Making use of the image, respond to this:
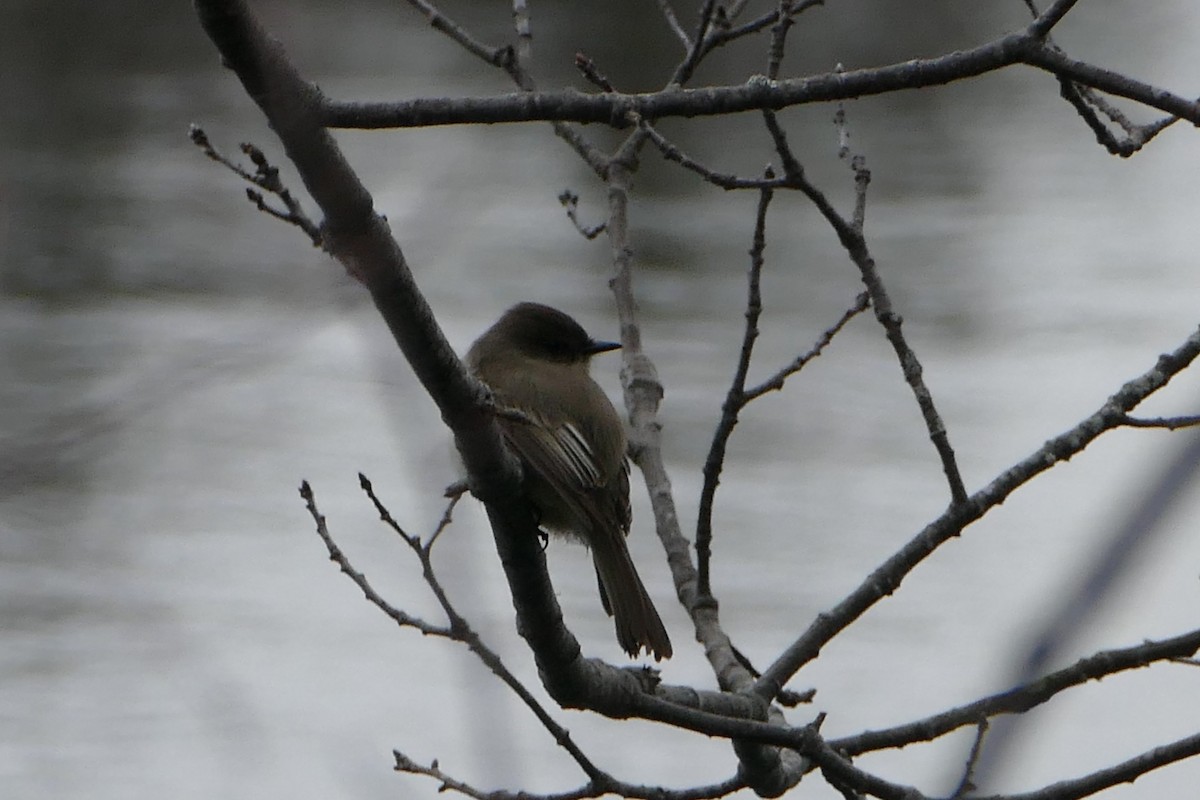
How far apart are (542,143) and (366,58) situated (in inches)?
102

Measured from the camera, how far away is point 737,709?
274 cm

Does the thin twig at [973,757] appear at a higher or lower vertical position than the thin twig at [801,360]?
lower

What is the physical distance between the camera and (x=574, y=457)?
3.65 metres

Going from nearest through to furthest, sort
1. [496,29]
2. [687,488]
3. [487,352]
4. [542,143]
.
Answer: [487,352], [687,488], [542,143], [496,29]

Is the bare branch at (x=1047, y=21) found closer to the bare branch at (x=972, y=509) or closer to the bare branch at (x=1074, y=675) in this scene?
the bare branch at (x=1074, y=675)

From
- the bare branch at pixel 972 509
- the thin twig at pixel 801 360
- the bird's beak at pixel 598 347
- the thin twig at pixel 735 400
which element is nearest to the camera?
the bare branch at pixel 972 509

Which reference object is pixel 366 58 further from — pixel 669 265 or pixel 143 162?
pixel 669 265

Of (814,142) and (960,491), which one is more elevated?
(814,142)

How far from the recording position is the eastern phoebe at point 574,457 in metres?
3.46

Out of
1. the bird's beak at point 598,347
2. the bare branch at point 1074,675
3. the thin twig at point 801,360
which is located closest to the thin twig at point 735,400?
the thin twig at point 801,360

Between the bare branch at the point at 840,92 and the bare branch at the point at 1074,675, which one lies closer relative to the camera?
the bare branch at the point at 840,92

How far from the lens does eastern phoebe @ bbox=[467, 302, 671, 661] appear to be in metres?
3.46

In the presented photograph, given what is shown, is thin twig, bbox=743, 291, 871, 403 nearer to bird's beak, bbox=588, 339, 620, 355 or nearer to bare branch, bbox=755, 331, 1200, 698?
bare branch, bbox=755, 331, 1200, 698

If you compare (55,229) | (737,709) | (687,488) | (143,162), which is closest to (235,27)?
(737,709)
